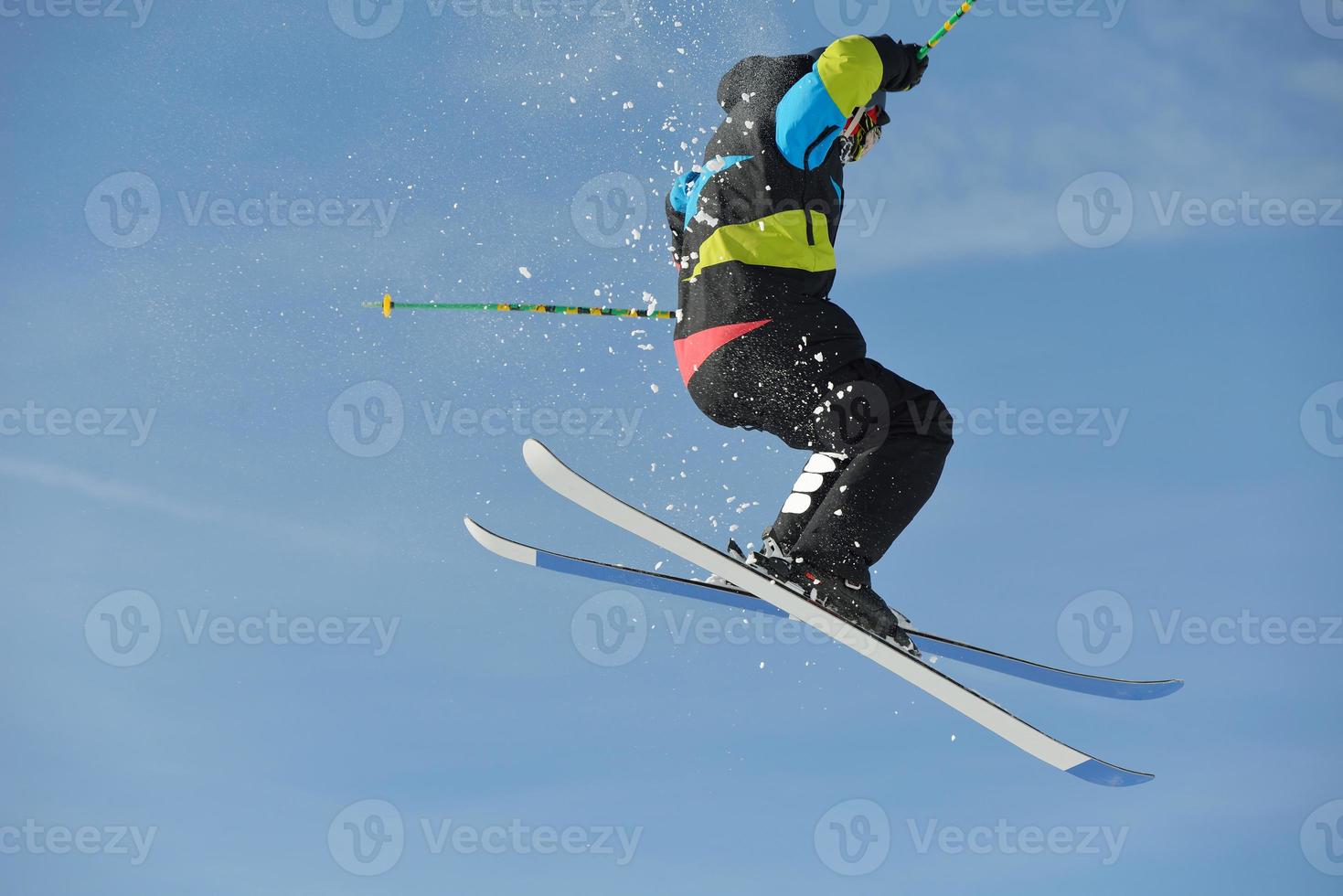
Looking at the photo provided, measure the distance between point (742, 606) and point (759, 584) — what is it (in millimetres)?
1021

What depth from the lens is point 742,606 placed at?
17.9 feet

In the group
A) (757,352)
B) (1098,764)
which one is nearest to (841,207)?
(757,352)

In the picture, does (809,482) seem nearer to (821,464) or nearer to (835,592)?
(821,464)

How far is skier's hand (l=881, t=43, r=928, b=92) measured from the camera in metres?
4.28

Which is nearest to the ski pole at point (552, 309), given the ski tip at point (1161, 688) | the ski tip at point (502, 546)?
the ski tip at point (502, 546)

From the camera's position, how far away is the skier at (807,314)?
4145 millimetres

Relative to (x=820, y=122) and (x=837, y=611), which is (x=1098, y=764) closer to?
(x=837, y=611)

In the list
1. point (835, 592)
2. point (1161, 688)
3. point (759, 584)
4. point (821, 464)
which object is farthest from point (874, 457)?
point (1161, 688)

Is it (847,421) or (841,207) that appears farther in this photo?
(841,207)

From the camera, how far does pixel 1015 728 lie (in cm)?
490

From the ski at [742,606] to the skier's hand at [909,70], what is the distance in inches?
93.3

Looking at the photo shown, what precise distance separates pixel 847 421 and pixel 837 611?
0.79 meters

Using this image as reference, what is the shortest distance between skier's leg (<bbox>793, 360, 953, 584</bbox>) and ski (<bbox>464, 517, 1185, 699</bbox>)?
1.21 meters

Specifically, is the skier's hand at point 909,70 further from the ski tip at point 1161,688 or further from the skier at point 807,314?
the ski tip at point 1161,688
